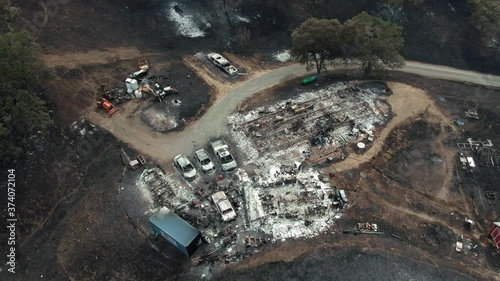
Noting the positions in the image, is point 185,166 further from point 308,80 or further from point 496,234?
point 496,234

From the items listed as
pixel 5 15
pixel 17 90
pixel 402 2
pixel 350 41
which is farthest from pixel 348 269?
pixel 402 2

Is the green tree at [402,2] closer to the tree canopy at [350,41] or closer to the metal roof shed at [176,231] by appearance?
the tree canopy at [350,41]

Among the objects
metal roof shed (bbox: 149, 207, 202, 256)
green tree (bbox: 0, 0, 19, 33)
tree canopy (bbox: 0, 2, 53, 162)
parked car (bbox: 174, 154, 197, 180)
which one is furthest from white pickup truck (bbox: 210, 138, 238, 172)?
green tree (bbox: 0, 0, 19, 33)

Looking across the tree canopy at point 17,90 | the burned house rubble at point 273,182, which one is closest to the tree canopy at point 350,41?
the burned house rubble at point 273,182

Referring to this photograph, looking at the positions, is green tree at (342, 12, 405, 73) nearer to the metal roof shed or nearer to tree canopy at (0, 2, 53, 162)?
the metal roof shed

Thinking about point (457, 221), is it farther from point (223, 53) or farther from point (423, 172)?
point (223, 53)

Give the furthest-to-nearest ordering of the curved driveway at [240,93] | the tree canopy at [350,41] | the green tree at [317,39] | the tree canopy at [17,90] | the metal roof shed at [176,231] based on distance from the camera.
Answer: the tree canopy at [350,41]
the green tree at [317,39]
the curved driveway at [240,93]
the tree canopy at [17,90]
the metal roof shed at [176,231]
